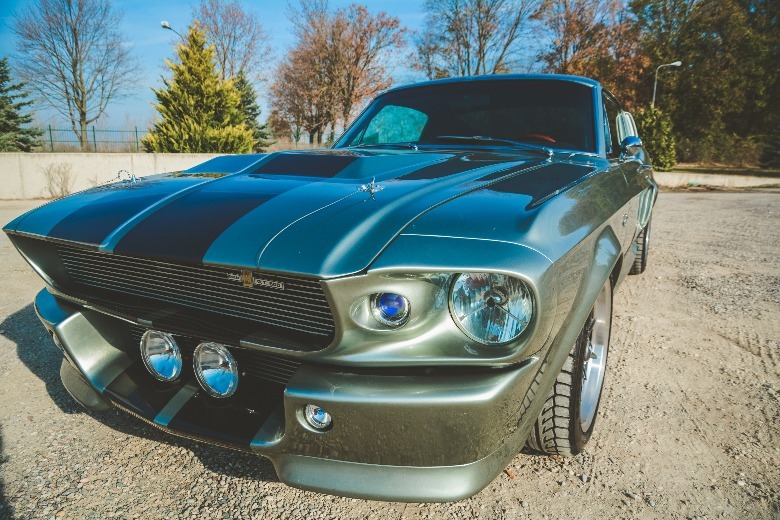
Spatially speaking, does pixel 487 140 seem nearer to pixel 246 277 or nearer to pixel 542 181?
pixel 542 181

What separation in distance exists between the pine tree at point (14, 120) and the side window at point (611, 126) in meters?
22.3

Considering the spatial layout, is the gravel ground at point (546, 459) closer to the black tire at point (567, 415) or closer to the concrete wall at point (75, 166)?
the black tire at point (567, 415)

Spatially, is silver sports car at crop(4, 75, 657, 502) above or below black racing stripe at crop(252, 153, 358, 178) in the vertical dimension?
below

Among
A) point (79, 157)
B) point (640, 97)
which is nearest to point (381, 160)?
point (79, 157)

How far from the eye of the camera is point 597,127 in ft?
8.71

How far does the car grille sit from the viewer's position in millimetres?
1313

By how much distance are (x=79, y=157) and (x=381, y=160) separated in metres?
12.0

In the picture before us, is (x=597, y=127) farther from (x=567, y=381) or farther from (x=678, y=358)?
(x=567, y=381)

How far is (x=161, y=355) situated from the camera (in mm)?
1601

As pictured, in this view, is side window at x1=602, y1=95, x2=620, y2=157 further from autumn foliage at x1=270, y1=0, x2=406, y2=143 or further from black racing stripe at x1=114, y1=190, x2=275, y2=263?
autumn foliage at x1=270, y1=0, x2=406, y2=143

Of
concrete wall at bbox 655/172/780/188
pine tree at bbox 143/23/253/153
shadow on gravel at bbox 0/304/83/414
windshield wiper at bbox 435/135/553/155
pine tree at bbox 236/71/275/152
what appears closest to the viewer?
shadow on gravel at bbox 0/304/83/414

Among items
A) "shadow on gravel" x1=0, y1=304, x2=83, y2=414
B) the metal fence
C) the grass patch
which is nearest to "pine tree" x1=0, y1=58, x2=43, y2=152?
the metal fence

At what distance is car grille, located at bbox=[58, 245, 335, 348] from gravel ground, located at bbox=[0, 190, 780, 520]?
65 centimetres

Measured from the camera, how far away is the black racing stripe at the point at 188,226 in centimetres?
142
